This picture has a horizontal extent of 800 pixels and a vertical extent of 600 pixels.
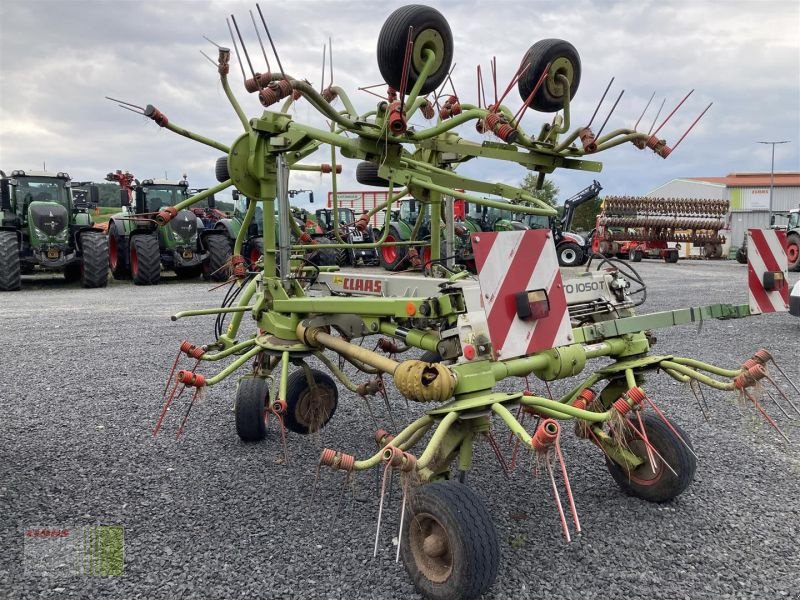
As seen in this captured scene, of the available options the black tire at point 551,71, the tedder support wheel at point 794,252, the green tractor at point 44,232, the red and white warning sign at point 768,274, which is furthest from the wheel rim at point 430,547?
the tedder support wheel at point 794,252

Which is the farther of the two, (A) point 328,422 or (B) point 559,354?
(A) point 328,422

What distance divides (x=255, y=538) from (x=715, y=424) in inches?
136

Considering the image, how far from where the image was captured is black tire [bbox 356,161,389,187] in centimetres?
550

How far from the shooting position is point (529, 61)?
421 centimetres

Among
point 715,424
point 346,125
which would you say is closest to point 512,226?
point 715,424

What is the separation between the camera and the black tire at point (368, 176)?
216 inches

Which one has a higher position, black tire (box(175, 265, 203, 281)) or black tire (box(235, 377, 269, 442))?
black tire (box(175, 265, 203, 281))

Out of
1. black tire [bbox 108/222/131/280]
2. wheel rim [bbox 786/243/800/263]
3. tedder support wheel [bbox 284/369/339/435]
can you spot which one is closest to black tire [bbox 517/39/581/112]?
tedder support wheel [bbox 284/369/339/435]

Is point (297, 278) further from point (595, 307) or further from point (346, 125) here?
point (595, 307)

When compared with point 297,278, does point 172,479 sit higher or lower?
lower

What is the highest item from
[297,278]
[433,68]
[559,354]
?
[433,68]

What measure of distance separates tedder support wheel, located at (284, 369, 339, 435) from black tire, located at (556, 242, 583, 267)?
736 inches

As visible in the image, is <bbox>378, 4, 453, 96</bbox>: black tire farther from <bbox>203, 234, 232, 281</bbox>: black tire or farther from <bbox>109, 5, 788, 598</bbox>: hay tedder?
<bbox>203, 234, 232, 281</bbox>: black tire

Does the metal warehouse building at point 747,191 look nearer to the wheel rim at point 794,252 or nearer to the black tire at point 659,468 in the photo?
the wheel rim at point 794,252
